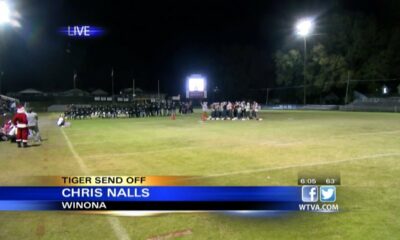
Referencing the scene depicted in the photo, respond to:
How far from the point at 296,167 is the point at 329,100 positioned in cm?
6522

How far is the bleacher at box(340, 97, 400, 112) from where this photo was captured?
50.6 m

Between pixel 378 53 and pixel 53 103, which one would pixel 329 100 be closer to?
pixel 378 53

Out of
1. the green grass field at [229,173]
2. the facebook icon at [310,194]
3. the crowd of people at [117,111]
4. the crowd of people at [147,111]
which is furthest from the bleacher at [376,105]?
the facebook icon at [310,194]

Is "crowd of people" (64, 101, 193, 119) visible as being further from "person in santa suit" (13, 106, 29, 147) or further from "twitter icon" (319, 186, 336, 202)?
"twitter icon" (319, 186, 336, 202)

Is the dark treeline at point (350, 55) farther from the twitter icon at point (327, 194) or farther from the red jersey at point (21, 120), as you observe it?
the twitter icon at point (327, 194)

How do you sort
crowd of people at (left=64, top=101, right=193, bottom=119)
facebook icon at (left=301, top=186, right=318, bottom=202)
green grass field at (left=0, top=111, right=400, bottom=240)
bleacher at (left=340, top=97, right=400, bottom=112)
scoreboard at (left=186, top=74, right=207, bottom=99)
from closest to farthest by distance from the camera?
green grass field at (left=0, top=111, right=400, bottom=240) < facebook icon at (left=301, top=186, right=318, bottom=202) < crowd of people at (left=64, top=101, right=193, bottom=119) < bleacher at (left=340, top=97, right=400, bottom=112) < scoreboard at (left=186, top=74, right=207, bottom=99)


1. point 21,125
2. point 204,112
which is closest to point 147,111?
point 204,112

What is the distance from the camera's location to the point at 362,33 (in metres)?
67.9

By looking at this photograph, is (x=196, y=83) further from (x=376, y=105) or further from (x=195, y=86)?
(x=376, y=105)

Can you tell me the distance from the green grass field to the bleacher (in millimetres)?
37072

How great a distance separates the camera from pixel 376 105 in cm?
5403

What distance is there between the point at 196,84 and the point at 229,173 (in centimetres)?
4515

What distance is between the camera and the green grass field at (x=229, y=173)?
225 inches

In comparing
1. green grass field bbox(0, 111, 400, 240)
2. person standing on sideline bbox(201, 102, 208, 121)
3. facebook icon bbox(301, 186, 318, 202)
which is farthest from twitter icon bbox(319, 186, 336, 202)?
person standing on sideline bbox(201, 102, 208, 121)
